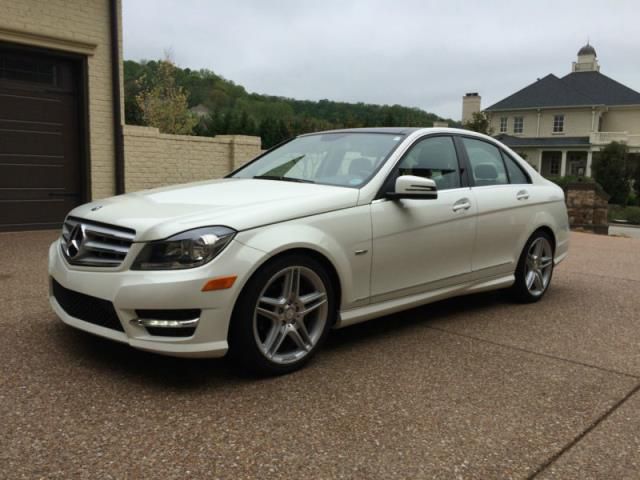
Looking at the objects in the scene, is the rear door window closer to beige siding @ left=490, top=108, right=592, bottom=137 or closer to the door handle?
the door handle

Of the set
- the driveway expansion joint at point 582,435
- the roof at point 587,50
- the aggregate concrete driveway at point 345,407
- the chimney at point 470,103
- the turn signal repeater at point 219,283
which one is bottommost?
the driveway expansion joint at point 582,435

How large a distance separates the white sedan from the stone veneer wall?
41.6 feet

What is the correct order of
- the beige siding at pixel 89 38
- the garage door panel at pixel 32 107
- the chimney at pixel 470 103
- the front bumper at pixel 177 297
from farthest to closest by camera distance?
the chimney at pixel 470 103
the garage door panel at pixel 32 107
the beige siding at pixel 89 38
the front bumper at pixel 177 297

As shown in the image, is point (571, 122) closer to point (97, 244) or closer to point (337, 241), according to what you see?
point (337, 241)

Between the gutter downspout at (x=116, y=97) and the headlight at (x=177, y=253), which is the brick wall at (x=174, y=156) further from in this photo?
the headlight at (x=177, y=253)

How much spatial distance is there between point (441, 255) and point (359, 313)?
93 centimetres

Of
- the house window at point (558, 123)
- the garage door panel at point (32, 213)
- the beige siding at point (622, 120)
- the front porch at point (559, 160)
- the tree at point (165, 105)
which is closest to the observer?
the garage door panel at point (32, 213)

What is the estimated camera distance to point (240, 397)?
3373 millimetres

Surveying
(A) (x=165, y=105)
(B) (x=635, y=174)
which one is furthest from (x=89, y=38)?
(B) (x=635, y=174)

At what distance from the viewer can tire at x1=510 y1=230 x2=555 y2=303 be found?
5.70m

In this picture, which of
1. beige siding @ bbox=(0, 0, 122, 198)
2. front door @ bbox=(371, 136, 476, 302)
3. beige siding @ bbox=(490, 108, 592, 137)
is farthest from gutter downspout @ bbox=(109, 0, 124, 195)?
beige siding @ bbox=(490, 108, 592, 137)

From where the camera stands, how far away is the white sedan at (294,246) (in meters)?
3.33

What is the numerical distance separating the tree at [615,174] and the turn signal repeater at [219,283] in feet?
135

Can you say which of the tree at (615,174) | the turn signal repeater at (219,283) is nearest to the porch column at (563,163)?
the tree at (615,174)
